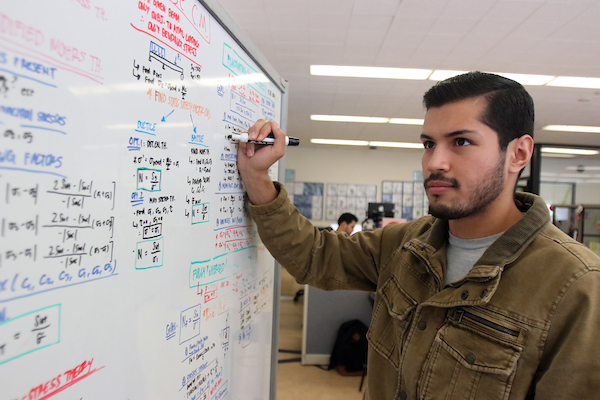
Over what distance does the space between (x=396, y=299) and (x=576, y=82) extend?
464cm

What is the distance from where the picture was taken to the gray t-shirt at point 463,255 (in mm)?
993

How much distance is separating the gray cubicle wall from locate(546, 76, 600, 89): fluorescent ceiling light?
3408 millimetres

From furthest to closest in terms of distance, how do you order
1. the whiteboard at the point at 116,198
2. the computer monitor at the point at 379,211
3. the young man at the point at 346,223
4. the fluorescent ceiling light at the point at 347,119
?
the fluorescent ceiling light at the point at 347,119 < the computer monitor at the point at 379,211 < the young man at the point at 346,223 < the whiteboard at the point at 116,198

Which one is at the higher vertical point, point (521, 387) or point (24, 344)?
point (24, 344)

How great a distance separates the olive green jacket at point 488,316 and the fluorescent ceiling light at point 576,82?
4.12m

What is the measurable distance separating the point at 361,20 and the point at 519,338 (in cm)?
295

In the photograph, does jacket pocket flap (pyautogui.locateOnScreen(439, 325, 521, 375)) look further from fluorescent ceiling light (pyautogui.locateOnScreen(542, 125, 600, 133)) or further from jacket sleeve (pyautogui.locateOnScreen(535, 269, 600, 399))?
fluorescent ceiling light (pyautogui.locateOnScreen(542, 125, 600, 133))

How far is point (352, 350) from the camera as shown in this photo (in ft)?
10.9

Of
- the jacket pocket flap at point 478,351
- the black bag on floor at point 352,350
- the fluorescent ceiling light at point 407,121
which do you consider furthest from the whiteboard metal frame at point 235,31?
the fluorescent ceiling light at point 407,121

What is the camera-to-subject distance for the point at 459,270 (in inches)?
40.0

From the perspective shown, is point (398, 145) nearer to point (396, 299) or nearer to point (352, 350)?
point (352, 350)

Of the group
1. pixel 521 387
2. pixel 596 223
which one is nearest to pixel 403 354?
pixel 521 387

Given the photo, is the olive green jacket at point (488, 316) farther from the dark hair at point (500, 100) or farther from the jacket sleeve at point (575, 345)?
the dark hair at point (500, 100)

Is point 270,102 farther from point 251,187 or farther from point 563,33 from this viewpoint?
point 563,33
